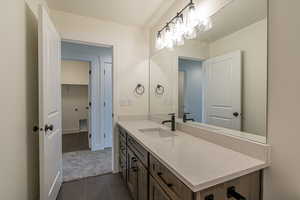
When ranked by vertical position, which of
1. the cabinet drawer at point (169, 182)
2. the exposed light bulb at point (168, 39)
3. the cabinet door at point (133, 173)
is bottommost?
the cabinet door at point (133, 173)

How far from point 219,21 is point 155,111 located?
152 cm

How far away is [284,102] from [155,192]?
1.03 meters

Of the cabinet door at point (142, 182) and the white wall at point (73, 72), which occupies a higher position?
the white wall at point (73, 72)

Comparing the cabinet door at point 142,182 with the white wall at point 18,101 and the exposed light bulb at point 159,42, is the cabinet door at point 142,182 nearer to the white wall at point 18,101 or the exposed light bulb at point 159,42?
the white wall at point 18,101

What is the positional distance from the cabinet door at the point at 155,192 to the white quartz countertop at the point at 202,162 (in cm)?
21

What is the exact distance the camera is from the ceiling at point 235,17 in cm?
108

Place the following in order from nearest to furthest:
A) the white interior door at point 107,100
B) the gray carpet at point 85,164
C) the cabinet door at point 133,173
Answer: the cabinet door at point 133,173 → the gray carpet at point 85,164 → the white interior door at point 107,100

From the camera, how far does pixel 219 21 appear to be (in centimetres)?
141

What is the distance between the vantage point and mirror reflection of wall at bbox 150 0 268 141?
3.63ft

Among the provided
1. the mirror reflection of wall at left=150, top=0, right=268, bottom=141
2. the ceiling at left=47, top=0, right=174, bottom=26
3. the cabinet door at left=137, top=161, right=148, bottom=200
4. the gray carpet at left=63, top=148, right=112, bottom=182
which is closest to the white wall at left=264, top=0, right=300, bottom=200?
the mirror reflection of wall at left=150, top=0, right=268, bottom=141

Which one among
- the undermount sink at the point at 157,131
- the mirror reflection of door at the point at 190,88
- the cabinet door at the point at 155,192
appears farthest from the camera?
the undermount sink at the point at 157,131

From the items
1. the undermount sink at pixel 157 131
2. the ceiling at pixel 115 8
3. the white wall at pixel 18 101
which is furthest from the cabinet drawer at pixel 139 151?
the ceiling at pixel 115 8

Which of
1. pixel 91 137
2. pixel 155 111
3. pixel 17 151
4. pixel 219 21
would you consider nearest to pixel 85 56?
pixel 91 137

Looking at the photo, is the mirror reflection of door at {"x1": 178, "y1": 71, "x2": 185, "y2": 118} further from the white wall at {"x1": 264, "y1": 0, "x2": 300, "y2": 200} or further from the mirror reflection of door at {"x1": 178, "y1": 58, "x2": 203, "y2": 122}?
the white wall at {"x1": 264, "y1": 0, "x2": 300, "y2": 200}
